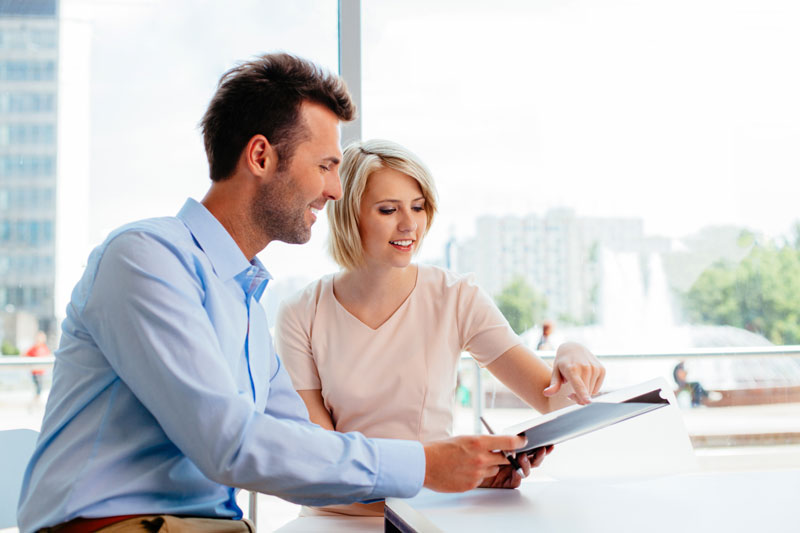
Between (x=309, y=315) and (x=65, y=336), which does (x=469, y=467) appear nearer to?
(x=65, y=336)

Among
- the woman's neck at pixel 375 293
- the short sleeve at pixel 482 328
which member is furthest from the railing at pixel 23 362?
the short sleeve at pixel 482 328

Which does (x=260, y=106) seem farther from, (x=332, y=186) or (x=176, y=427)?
(x=176, y=427)

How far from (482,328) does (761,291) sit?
11.3 ft

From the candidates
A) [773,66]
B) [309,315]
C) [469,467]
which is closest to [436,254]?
[309,315]

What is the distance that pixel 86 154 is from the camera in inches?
121

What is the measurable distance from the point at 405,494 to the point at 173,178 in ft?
7.65

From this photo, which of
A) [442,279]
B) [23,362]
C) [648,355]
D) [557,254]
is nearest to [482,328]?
[442,279]

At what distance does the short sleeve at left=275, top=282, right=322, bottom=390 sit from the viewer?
1.63 metres

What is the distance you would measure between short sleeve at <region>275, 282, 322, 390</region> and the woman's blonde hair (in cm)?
16

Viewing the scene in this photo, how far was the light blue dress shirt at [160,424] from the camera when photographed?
2.95 feet

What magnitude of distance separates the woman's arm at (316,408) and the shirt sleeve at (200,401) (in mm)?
597

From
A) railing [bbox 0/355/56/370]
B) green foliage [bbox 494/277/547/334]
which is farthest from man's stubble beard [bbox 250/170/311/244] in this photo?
green foliage [bbox 494/277/547/334]

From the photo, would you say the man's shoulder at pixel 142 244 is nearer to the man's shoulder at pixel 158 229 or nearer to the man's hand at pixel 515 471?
the man's shoulder at pixel 158 229

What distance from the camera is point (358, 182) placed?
5.37ft
